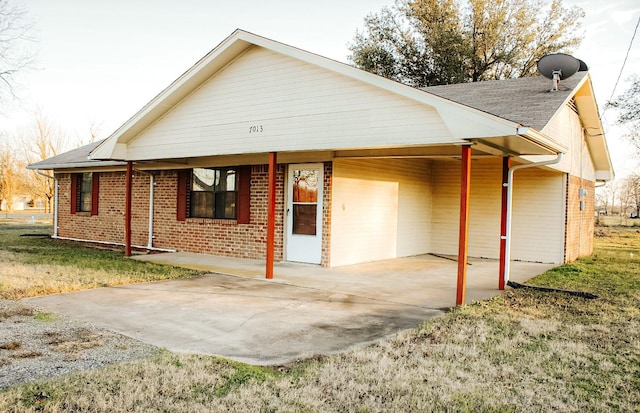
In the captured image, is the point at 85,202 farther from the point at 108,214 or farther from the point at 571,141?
the point at 571,141

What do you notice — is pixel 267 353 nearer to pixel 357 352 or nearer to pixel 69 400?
pixel 357 352

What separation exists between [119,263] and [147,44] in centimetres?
715

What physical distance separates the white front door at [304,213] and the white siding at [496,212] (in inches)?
196

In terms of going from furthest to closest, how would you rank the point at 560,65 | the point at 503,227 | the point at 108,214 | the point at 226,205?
the point at 108,214 → the point at 226,205 → the point at 560,65 → the point at 503,227

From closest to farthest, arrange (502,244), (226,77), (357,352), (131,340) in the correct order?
(357,352), (131,340), (502,244), (226,77)

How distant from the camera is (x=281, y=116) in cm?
913

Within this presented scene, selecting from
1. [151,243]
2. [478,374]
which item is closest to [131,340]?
[478,374]

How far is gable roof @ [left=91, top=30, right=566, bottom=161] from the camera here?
6590mm

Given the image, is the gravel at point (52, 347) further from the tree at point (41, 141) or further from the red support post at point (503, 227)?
the tree at point (41, 141)

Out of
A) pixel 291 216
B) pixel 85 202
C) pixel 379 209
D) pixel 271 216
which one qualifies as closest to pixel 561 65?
pixel 379 209

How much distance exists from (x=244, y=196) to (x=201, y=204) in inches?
62.8

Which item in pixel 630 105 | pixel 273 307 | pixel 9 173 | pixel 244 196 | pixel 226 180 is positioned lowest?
pixel 273 307

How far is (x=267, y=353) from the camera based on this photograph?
4.85 m

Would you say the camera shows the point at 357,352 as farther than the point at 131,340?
No
